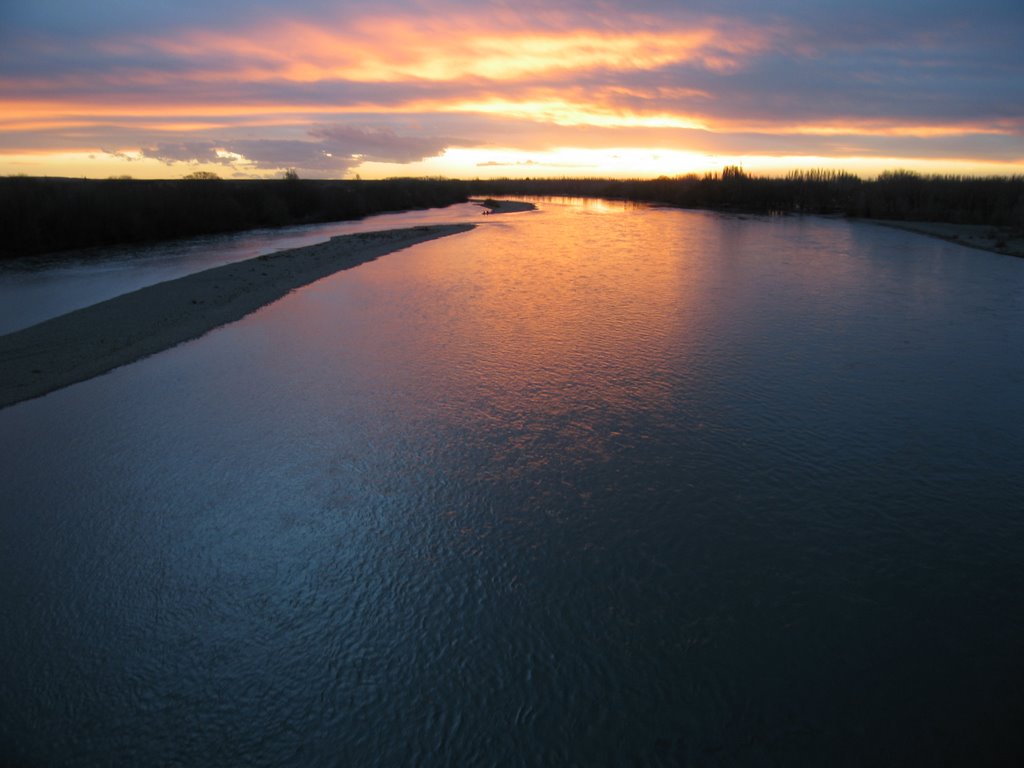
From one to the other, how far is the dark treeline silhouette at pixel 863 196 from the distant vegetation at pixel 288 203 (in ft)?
0.17

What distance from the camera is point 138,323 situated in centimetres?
859

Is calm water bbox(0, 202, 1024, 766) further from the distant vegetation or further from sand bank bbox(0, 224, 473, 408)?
the distant vegetation

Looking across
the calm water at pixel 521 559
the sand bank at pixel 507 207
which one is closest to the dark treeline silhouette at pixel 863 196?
the sand bank at pixel 507 207

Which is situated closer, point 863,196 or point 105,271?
point 105,271

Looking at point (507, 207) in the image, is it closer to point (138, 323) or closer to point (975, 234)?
point (975, 234)

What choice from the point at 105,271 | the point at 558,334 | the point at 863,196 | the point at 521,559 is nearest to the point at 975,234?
the point at 863,196

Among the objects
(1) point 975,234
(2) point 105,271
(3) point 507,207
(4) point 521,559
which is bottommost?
(4) point 521,559

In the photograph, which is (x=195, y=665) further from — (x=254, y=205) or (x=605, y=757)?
(x=254, y=205)

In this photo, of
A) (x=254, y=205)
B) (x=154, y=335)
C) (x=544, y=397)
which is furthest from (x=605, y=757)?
(x=254, y=205)

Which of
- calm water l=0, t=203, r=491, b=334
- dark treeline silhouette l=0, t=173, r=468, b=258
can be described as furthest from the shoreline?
calm water l=0, t=203, r=491, b=334

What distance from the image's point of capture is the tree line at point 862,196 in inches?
892

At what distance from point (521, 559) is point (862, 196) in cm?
2990

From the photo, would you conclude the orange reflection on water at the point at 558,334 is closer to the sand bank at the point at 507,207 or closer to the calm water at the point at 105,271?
the calm water at the point at 105,271

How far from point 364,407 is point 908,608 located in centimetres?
437
